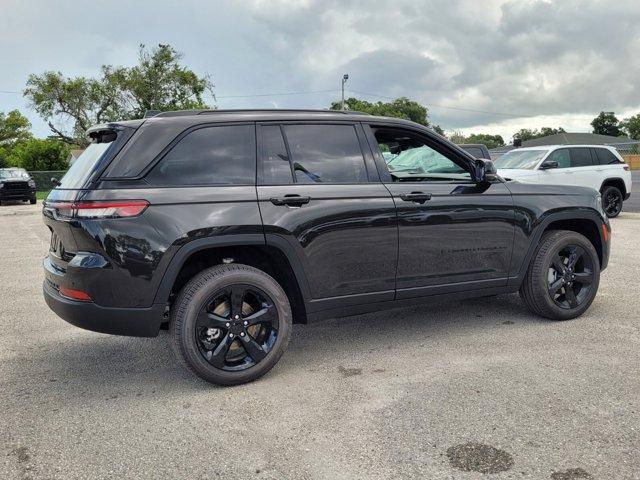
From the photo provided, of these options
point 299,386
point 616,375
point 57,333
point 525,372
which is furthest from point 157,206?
point 616,375

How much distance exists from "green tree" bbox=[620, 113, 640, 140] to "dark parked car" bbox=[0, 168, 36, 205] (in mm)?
98798

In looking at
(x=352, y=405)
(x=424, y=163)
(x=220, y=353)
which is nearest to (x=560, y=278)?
(x=424, y=163)

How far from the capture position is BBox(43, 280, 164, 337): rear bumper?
10.9 feet

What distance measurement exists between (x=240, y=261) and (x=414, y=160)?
1737 millimetres

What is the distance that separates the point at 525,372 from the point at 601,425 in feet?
2.45

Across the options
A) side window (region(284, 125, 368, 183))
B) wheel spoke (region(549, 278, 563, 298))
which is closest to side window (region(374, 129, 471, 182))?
side window (region(284, 125, 368, 183))

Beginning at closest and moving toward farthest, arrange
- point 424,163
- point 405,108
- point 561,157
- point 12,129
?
1. point 424,163
2. point 561,157
3. point 12,129
4. point 405,108

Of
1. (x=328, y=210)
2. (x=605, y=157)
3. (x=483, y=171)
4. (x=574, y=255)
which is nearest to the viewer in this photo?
(x=328, y=210)

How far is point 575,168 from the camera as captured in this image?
12.3m

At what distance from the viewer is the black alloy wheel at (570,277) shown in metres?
4.72

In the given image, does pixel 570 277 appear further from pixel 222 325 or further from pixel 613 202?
pixel 613 202

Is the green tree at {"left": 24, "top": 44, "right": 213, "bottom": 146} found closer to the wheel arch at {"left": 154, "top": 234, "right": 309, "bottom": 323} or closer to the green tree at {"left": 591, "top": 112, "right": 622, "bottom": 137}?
the wheel arch at {"left": 154, "top": 234, "right": 309, "bottom": 323}

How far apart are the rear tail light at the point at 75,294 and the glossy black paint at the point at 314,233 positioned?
4 centimetres

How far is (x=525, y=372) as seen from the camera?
367 cm
